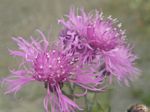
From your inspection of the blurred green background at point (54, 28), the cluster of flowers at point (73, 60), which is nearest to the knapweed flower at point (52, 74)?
the cluster of flowers at point (73, 60)

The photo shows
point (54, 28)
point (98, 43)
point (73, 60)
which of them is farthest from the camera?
point (54, 28)

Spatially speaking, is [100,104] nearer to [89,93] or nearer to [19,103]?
[89,93]

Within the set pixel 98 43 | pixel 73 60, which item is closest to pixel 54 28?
pixel 98 43

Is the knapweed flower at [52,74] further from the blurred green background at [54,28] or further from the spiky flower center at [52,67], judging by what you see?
the blurred green background at [54,28]

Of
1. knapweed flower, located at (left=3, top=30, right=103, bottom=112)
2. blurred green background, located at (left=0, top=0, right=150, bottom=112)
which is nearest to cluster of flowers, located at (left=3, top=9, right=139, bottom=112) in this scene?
knapweed flower, located at (left=3, top=30, right=103, bottom=112)

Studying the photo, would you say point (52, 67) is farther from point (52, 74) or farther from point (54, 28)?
point (54, 28)

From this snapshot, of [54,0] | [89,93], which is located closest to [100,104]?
[89,93]

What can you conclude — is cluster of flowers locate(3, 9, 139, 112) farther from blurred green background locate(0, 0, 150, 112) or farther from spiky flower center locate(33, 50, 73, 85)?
blurred green background locate(0, 0, 150, 112)
